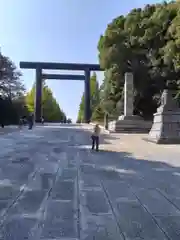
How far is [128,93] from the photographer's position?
35406mm

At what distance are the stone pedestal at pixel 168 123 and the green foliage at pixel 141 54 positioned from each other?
11.5 meters

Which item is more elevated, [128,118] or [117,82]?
[117,82]

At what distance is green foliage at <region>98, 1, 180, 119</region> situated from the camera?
112 ft

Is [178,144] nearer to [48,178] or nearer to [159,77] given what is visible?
[48,178]

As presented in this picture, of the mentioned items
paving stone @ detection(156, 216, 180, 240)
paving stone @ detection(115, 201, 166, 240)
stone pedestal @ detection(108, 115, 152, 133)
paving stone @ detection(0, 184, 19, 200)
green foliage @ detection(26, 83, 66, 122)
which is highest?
green foliage @ detection(26, 83, 66, 122)

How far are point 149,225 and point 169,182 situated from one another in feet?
11.3

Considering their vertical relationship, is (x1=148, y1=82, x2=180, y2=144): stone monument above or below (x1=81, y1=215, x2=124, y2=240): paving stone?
above

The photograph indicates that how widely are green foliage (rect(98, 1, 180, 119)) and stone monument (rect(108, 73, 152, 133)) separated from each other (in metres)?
2.35

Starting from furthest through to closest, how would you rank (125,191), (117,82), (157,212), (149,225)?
1. (117,82)
2. (125,191)
3. (157,212)
4. (149,225)

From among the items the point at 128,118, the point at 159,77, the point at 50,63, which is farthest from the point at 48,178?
the point at 50,63

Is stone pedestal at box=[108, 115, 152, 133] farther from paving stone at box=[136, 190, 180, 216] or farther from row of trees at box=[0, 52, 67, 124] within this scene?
paving stone at box=[136, 190, 180, 216]

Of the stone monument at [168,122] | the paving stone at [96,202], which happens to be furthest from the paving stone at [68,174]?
the stone monument at [168,122]

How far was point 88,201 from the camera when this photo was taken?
632 centimetres

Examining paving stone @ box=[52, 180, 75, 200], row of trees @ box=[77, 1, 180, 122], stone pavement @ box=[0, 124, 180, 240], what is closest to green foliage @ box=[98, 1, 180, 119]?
row of trees @ box=[77, 1, 180, 122]
